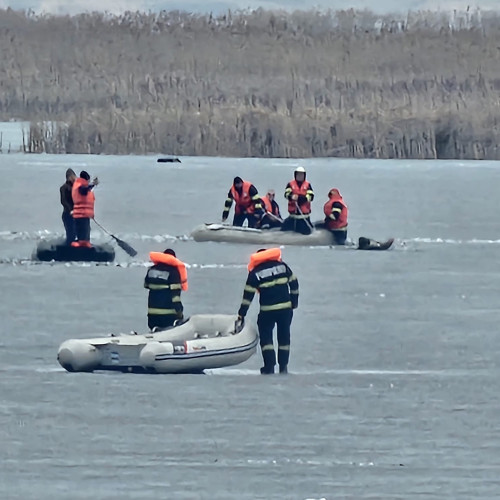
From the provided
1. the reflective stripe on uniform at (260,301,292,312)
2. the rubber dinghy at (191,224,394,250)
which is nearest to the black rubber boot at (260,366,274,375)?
the reflective stripe on uniform at (260,301,292,312)

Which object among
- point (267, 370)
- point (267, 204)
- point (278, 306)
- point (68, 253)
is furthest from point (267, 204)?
point (278, 306)

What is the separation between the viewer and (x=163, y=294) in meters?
13.7

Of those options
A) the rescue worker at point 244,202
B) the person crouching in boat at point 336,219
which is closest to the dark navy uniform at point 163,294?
the rescue worker at point 244,202

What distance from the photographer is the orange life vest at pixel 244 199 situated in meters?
25.0

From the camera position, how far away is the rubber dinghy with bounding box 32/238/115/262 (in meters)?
A: 22.9

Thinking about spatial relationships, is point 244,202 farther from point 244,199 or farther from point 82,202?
point 82,202

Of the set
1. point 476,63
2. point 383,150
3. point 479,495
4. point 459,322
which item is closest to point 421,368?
point 459,322

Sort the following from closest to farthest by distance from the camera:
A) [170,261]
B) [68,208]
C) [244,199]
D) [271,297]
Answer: [271,297] → [170,261] → [68,208] → [244,199]

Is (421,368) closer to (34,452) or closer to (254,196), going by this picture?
(34,452)

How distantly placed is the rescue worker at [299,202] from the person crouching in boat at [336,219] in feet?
0.97

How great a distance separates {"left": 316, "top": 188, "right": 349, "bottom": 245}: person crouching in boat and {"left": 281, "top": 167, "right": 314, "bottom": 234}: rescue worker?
0.29 meters

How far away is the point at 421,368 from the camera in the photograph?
13773 mm

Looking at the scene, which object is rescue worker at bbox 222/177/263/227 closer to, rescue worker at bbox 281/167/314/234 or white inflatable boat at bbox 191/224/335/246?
white inflatable boat at bbox 191/224/335/246

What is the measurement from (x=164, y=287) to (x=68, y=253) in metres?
9.48
